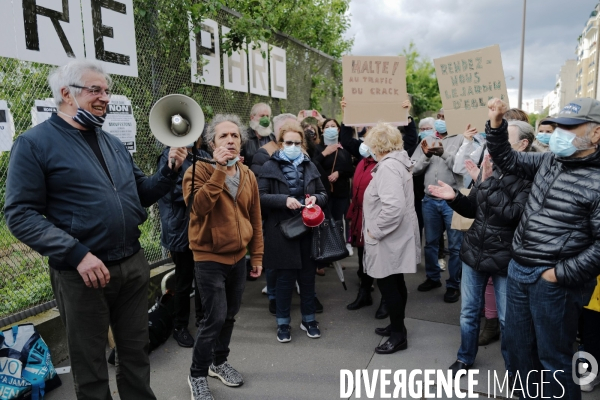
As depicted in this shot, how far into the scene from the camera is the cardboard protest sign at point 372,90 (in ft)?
18.6

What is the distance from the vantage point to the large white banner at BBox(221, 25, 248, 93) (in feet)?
19.0

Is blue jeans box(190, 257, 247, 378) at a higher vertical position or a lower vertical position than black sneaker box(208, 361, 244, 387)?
higher

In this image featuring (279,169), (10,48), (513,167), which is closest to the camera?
(513,167)

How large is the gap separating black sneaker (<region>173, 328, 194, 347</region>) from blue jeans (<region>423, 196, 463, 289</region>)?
290 centimetres

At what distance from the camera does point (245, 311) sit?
4.72 m

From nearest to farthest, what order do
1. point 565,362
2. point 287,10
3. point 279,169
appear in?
point 565,362
point 279,169
point 287,10

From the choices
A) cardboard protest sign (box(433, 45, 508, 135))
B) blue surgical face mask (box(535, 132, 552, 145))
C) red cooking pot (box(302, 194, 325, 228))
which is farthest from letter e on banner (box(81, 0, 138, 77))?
blue surgical face mask (box(535, 132, 552, 145))

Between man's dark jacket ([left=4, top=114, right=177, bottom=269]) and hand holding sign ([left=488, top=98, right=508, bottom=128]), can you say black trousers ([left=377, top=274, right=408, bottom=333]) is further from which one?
man's dark jacket ([left=4, top=114, right=177, bottom=269])

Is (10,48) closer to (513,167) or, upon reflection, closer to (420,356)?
(513,167)

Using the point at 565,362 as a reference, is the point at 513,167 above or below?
above

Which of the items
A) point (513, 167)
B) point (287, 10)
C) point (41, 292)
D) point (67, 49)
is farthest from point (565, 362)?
point (287, 10)

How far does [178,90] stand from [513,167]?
3692 mm

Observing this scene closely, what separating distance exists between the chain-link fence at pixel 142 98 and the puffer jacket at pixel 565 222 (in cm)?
364

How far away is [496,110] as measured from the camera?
2.66 meters
